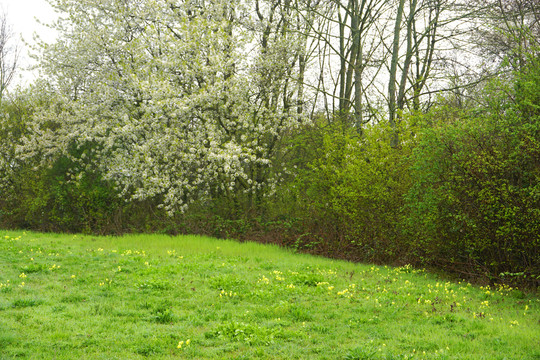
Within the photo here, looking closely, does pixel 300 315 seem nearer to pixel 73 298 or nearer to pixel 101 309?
pixel 101 309

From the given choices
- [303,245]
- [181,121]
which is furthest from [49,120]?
[303,245]

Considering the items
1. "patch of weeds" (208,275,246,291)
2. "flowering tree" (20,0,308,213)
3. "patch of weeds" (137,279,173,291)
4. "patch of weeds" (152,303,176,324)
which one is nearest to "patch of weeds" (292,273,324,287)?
"patch of weeds" (208,275,246,291)

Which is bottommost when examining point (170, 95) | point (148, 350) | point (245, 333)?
point (148, 350)

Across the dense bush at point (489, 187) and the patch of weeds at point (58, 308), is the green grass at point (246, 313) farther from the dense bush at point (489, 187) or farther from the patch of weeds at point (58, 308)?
the dense bush at point (489, 187)

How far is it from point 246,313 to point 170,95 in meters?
10.8

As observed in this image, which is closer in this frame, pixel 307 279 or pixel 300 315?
pixel 300 315

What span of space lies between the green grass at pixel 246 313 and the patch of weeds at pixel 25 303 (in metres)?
0.03

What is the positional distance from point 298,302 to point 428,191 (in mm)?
4765

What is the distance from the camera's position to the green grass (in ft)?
17.7

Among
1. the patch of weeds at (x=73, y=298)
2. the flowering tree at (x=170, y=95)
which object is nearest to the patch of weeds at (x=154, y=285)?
the patch of weeds at (x=73, y=298)

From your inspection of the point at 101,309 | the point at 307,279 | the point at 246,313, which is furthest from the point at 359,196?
the point at 101,309

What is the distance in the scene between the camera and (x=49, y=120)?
2098 centimetres

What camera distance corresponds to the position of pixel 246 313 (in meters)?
6.84

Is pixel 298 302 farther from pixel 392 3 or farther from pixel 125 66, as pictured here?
pixel 392 3
